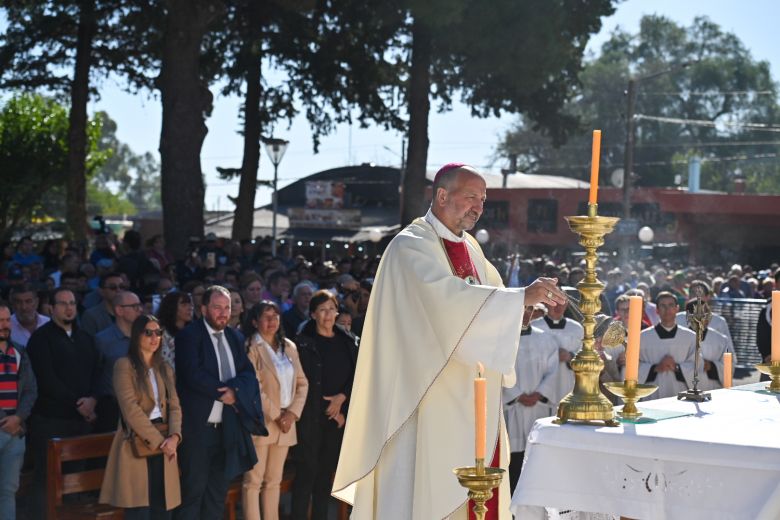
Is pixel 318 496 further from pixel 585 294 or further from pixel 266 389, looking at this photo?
pixel 585 294

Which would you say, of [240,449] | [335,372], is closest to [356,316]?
[335,372]

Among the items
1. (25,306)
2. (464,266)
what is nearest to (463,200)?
(464,266)

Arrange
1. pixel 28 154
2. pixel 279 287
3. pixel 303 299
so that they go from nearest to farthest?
pixel 303 299
pixel 279 287
pixel 28 154

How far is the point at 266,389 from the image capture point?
27.6ft

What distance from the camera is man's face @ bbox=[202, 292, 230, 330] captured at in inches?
313

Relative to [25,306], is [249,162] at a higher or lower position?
higher

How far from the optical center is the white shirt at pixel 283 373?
8.44m

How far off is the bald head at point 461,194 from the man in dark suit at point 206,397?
3020 mm

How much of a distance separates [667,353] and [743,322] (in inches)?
353

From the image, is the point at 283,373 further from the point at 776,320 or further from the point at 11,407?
the point at 776,320

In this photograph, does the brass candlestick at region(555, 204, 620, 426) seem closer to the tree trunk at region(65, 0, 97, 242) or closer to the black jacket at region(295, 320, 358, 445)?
the black jacket at region(295, 320, 358, 445)

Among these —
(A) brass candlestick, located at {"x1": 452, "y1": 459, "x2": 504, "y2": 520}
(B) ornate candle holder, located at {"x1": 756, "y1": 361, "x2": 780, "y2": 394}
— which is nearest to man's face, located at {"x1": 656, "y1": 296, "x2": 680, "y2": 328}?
(B) ornate candle holder, located at {"x1": 756, "y1": 361, "x2": 780, "y2": 394}

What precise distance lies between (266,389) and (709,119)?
75141 mm

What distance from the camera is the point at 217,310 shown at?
26.1 ft
